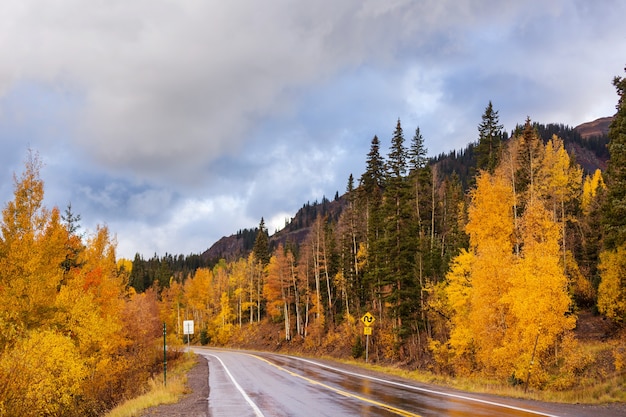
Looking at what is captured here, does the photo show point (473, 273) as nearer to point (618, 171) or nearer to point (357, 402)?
point (618, 171)

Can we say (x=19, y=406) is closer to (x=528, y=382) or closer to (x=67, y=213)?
(x=528, y=382)

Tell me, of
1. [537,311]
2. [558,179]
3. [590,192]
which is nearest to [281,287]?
[558,179]

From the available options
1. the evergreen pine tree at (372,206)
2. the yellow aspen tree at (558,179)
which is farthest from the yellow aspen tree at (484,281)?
the evergreen pine tree at (372,206)

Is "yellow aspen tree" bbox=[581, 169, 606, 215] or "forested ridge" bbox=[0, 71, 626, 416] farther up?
"yellow aspen tree" bbox=[581, 169, 606, 215]

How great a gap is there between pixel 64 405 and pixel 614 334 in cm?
3463

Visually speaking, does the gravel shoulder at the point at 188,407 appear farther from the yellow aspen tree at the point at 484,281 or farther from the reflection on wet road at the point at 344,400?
the yellow aspen tree at the point at 484,281

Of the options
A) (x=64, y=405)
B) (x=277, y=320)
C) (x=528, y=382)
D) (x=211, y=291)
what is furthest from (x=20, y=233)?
(x=211, y=291)

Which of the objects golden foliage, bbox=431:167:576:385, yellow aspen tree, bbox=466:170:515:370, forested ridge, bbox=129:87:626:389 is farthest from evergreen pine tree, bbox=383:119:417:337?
yellow aspen tree, bbox=466:170:515:370

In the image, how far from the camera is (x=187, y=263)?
194500 mm

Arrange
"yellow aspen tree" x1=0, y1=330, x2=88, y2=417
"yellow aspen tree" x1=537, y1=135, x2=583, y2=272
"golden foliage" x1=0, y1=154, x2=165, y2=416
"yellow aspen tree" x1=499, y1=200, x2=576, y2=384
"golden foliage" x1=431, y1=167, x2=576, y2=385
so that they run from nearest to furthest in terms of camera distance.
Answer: "yellow aspen tree" x1=0, y1=330, x2=88, y2=417 → "golden foliage" x1=0, y1=154, x2=165, y2=416 → "yellow aspen tree" x1=499, y1=200, x2=576, y2=384 → "golden foliage" x1=431, y1=167, x2=576, y2=385 → "yellow aspen tree" x1=537, y1=135, x2=583, y2=272

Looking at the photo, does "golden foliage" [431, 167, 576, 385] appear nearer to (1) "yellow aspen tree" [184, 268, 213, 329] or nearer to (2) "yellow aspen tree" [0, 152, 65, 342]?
(2) "yellow aspen tree" [0, 152, 65, 342]

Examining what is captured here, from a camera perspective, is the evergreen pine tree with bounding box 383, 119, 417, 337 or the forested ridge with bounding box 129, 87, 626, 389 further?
the evergreen pine tree with bounding box 383, 119, 417, 337

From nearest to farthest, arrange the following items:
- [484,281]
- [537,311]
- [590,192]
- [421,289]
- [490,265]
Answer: [537,311]
[484,281]
[490,265]
[421,289]
[590,192]

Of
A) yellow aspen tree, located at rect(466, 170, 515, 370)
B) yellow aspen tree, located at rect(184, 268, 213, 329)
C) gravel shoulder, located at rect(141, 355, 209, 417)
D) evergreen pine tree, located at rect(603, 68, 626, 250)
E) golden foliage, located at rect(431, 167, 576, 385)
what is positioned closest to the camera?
gravel shoulder, located at rect(141, 355, 209, 417)
